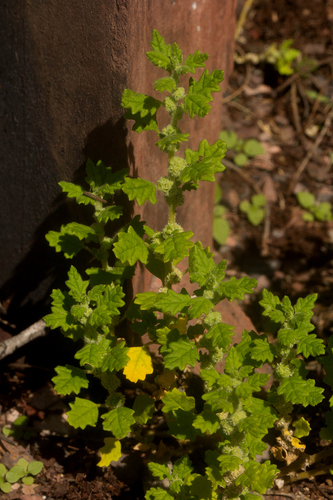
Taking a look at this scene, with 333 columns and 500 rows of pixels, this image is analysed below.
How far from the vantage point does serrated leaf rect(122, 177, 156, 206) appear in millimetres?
1941

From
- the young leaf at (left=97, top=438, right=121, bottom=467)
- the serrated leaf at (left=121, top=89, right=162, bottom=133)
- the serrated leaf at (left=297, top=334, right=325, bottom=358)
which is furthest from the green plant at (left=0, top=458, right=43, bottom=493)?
the serrated leaf at (left=121, top=89, right=162, bottom=133)

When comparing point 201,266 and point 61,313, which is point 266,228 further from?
point 61,313

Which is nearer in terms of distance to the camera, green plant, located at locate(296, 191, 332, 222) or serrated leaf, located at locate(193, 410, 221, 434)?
serrated leaf, located at locate(193, 410, 221, 434)

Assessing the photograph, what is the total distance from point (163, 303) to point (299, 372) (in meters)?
0.69

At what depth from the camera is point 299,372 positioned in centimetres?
208

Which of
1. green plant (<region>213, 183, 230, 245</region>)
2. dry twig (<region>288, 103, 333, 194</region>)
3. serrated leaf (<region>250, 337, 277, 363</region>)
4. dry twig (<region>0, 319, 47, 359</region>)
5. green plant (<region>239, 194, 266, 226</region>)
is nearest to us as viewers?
serrated leaf (<region>250, 337, 277, 363</region>)

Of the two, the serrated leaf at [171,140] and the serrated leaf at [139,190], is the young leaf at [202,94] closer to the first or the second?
the serrated leaf at [171,140]

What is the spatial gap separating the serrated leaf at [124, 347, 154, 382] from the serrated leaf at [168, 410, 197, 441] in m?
0.22

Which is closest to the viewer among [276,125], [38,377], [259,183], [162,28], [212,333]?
[212,333]

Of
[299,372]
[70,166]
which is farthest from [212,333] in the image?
[70,166]

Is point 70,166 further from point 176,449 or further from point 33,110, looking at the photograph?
point 176,449

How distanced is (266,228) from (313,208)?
0.51 metres

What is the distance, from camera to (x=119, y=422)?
2.04m

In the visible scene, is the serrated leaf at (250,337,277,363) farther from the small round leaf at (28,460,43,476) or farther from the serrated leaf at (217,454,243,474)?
the small round leaf at (28,460,43,476)
